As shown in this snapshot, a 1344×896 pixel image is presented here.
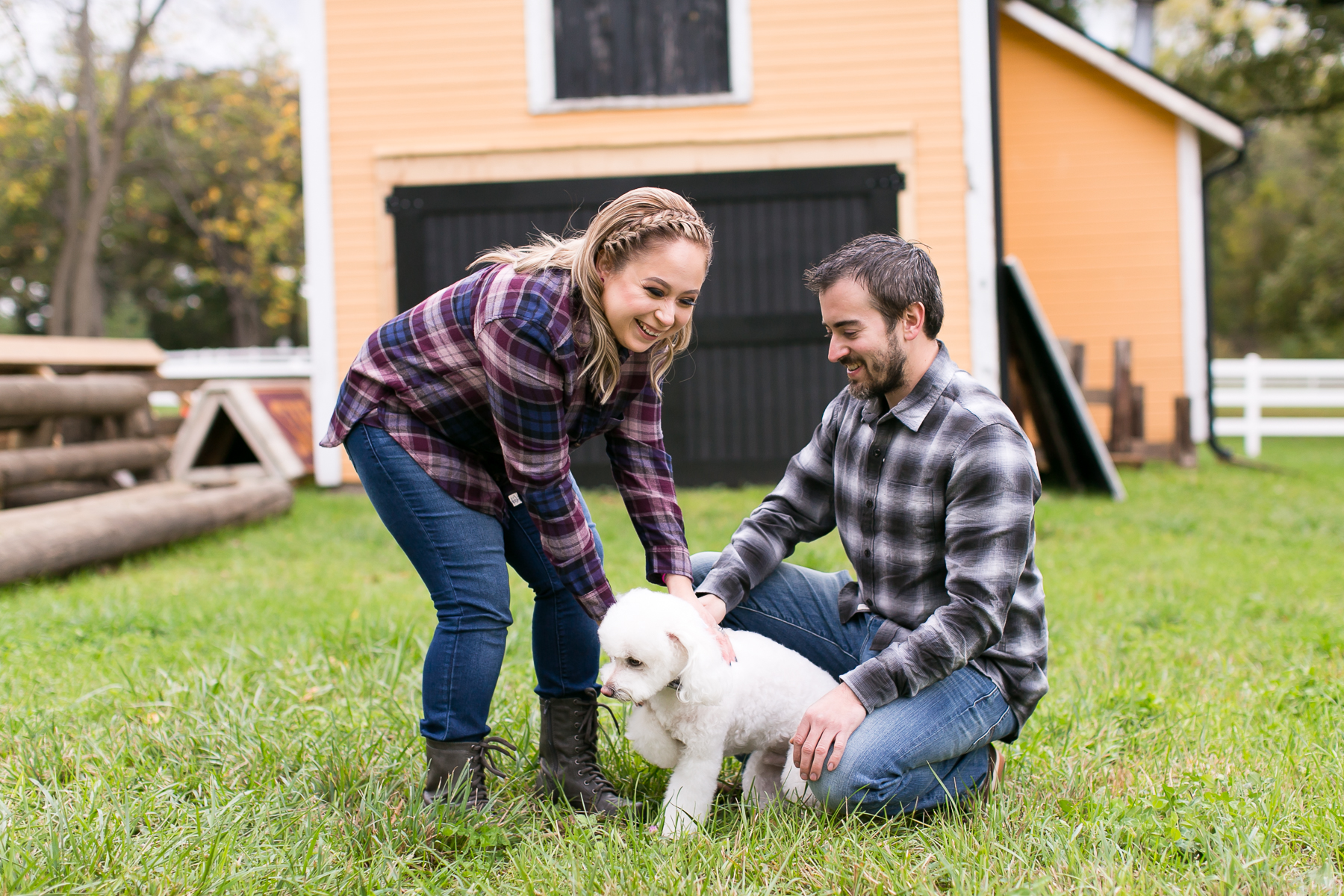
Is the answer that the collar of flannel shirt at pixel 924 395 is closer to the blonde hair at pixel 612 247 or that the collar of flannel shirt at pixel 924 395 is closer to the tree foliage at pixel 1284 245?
the blonde hair at pixel 612 247

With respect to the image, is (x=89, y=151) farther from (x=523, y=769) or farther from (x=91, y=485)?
(x=523, y=769)

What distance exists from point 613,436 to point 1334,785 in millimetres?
2148

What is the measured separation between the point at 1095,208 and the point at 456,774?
1249 centimetres

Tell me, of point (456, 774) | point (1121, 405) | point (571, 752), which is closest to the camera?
point (456, 774)

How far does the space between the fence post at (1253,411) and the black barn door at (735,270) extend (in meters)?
8.06

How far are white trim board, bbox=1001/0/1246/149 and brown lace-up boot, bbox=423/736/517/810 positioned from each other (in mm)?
12196

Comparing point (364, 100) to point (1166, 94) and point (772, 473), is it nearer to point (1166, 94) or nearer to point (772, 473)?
point (772, 473)

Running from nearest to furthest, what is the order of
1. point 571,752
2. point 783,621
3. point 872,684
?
point 872,684
point 571,752
point 783,621

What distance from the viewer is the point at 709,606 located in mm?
2787

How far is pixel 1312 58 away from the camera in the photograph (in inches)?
821

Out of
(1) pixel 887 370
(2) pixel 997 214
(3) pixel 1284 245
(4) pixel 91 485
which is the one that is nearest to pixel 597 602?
(1) pixel 887 370

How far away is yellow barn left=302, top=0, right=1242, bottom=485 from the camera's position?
9617 mm

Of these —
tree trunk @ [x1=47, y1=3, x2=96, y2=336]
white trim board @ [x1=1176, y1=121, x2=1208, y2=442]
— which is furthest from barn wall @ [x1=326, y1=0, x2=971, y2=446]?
tree trunk @ [x1=47, y1=3, x2=96, y2=336]

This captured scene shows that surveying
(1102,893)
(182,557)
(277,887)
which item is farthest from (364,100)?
(1102,893)
